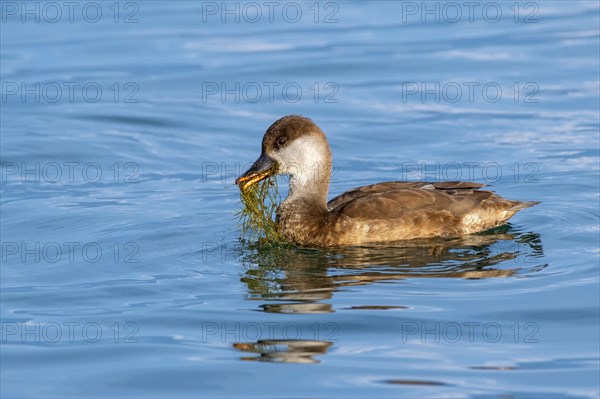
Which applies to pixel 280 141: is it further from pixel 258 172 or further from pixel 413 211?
pixel 413 211

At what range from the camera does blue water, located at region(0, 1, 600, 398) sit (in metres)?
10.2

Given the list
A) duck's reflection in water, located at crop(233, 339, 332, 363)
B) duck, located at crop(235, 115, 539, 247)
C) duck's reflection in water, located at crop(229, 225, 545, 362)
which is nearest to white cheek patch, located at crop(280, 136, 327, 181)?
duck, located at crop(235, 115, 539, 247)

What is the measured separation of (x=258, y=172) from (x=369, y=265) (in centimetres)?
175

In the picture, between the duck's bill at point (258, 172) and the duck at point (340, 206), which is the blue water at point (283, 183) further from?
the duck's bill at point (258, 172)

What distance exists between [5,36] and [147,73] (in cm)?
376

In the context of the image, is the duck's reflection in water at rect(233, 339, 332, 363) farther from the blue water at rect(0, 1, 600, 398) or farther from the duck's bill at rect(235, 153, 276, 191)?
the duck's bill at rect(235, 153, 276, 191)

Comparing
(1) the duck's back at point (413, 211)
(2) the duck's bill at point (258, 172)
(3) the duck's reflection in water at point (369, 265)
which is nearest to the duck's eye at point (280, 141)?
(2) the duck's bill at point (258, 172)

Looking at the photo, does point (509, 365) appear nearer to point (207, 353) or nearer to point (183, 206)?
point (207, 353)

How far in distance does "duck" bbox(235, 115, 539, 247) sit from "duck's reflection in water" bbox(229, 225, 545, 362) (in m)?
0.15

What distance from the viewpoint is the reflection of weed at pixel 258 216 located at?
13891mm

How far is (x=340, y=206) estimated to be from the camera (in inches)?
551

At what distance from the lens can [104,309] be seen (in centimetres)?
1179

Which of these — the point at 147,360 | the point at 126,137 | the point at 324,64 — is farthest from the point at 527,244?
the point at 324,64

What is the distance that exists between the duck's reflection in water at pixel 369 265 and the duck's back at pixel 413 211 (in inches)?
5.8
